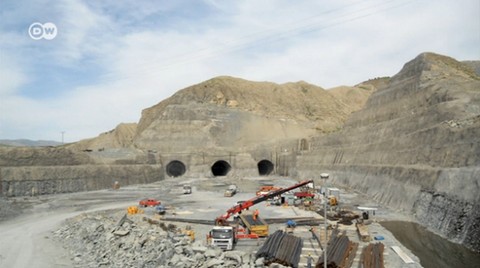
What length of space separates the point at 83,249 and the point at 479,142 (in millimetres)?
28930

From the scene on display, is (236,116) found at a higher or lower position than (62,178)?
higher

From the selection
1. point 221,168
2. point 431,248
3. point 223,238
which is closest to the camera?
point 223,238

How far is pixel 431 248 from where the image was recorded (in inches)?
952

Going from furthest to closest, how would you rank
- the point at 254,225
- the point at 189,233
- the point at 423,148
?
the point at 423,148
the point at 254,225
the point at 189,233

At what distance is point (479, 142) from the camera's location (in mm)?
28875

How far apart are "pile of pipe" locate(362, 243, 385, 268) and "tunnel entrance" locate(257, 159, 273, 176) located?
3002 inches

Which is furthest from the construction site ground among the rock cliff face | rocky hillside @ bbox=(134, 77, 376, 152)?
rocky hillside @ bbox=(134, 77, 376, 152)

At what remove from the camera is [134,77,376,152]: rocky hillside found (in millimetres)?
98688

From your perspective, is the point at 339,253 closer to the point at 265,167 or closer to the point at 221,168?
the point at 265,167

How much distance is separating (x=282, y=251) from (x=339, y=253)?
3016mm

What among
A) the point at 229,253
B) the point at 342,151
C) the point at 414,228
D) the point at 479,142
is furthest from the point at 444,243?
the point at 342,151

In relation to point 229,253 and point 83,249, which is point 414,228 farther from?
point 83,249

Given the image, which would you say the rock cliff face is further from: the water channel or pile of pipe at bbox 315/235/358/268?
pile of pipe at bbox 315/235/358/268

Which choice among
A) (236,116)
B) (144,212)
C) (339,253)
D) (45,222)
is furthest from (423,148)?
(236,116)
